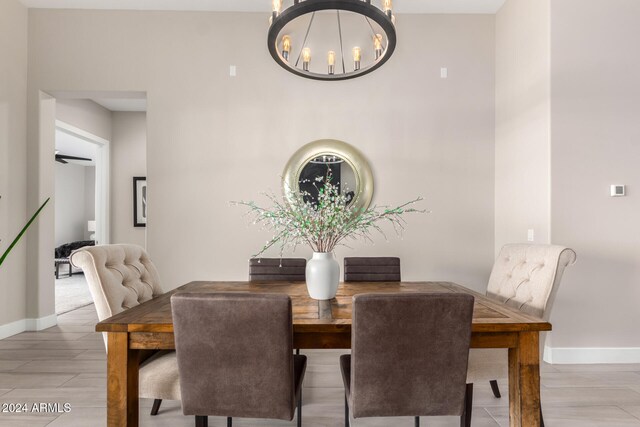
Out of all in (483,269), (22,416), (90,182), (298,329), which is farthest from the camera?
(90,182)

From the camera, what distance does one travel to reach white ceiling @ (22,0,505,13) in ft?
11.8

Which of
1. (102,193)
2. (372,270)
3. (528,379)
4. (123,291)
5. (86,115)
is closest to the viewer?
(528,379)

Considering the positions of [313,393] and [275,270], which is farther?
[275,270]

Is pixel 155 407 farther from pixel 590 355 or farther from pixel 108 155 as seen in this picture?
pixel 108 155

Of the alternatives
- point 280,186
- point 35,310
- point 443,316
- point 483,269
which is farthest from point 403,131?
point 35,310

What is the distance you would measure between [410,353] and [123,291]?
135 centimetres

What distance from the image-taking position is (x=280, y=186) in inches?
147

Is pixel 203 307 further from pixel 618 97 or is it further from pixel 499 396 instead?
pixel 618 97

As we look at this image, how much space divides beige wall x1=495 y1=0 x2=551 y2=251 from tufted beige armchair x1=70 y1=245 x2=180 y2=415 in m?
2.75

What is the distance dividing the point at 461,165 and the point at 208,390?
317 cm

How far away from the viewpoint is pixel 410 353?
129 cm

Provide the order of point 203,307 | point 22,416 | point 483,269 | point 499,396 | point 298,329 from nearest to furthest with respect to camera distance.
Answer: point 203,307, point 298,329, point 22,416, point 499,396, point 483,269

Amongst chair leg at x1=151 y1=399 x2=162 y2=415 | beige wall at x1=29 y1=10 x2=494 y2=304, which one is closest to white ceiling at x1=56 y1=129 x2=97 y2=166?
beige wall at x1=29 y1=10 x2=494 y2=304

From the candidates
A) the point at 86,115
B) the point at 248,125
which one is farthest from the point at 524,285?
A: the point at 86,115
